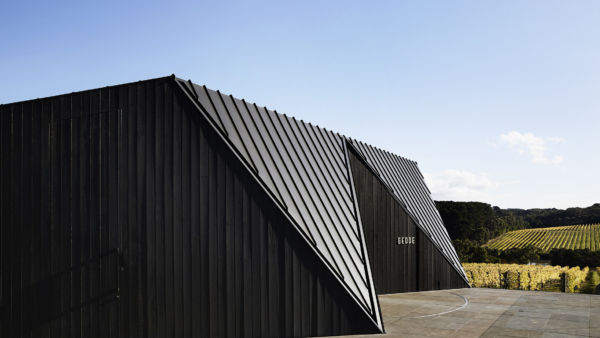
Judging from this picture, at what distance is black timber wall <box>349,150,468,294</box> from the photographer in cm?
1884

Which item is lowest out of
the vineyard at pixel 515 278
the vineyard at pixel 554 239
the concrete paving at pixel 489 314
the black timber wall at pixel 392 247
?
the vineyard at pixel 554 239

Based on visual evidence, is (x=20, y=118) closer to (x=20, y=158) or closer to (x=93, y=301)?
(x=20, y=158)

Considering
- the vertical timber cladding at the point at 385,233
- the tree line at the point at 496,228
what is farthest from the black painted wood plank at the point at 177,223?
the tree line at the point at 496,228

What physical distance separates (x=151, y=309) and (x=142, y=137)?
14.1 ft

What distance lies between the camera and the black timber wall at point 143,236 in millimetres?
11273

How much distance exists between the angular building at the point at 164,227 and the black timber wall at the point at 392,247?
512cm

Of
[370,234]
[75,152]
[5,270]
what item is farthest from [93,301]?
[370,234]

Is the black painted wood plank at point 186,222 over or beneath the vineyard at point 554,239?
over

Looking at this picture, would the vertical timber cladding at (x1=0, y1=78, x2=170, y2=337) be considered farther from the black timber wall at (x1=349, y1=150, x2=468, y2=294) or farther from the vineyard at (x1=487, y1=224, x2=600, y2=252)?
the vineyard at (x1=487, y1=224, x2=600, y2=252)

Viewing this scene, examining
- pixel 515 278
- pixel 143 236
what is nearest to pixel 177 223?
pixel 143 236

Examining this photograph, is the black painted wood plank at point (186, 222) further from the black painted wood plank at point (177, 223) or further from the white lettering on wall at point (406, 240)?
the white lettering on wall at point (406, 240)

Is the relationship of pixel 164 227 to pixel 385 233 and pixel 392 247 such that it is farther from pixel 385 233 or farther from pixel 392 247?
pixel 392 247

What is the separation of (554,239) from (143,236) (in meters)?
87.1

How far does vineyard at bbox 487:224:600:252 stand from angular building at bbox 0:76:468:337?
6810cm
